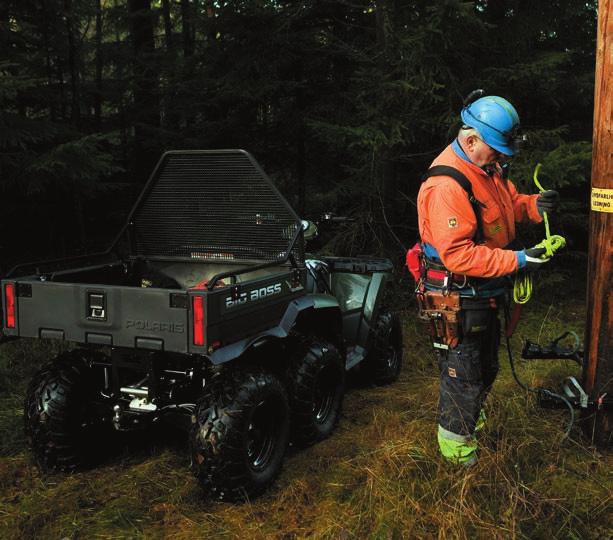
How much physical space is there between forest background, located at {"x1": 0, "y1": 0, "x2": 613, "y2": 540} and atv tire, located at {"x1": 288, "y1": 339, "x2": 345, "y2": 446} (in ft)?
0.49

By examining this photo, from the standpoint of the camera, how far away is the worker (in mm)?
2975

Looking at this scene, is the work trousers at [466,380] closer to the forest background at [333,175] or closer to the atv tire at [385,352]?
the forest background at [333,175]

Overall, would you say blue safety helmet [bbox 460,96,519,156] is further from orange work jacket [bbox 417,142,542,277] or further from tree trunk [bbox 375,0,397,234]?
tree trunk [bbox 375,0,397,234]

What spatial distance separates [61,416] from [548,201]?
3.03m

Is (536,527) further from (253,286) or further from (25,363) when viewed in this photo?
(25,363)

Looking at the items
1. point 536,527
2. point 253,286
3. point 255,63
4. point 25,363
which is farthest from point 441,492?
point 255,63

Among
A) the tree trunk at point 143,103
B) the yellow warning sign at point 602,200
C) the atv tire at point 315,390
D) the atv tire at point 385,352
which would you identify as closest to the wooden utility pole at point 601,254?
the yellow warning sign at point 602,200

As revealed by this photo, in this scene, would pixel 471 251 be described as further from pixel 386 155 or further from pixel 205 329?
pixel 386 155

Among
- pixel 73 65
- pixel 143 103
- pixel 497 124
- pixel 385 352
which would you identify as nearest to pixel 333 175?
pixel 143 103

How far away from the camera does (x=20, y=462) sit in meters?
3.84

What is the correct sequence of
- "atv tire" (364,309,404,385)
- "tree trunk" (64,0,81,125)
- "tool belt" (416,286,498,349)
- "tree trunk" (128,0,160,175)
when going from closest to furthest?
"tool belt" (416,286,498,349) → "atv tire" (364,309,404,385) → "tree trunk" (64,0,81,125) → "tree trunk" (128,0,160,175)

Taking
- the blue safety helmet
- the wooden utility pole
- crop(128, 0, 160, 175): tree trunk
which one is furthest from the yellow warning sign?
crop(128, 0, 160, 175): tree trunk

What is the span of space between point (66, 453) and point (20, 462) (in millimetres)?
441

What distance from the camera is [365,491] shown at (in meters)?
3.02
